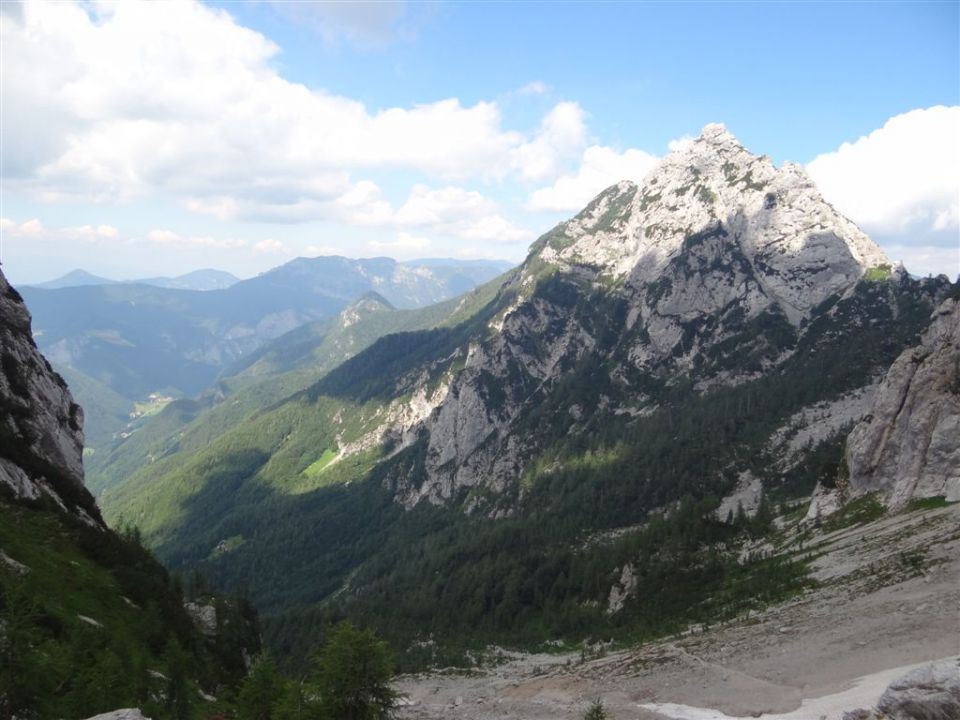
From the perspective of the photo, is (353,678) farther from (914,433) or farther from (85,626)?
(914,433)

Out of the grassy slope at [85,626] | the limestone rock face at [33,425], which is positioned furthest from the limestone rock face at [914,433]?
the limestone rock face at [33,425]

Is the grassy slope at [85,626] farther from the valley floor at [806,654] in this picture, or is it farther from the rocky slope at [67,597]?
the valley floor at [806,654]

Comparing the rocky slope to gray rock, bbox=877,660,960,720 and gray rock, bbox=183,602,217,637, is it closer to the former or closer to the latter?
gray rock, bbox=183,602,217,637

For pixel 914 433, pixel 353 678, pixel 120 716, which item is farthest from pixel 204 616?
pixel 914 433

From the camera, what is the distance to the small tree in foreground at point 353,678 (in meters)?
42.6

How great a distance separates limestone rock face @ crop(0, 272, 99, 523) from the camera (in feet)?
226

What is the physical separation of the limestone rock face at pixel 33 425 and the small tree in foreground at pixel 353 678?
44492 millimetres

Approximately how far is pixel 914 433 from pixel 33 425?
122 meters

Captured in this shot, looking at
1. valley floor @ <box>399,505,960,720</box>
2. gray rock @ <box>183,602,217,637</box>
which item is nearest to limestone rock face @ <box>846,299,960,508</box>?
valley floor @ <box>399,505,960,720</box>

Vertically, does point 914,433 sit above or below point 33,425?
above

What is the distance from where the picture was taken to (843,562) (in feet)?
220

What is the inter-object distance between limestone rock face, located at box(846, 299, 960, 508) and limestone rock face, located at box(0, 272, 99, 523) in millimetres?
106377

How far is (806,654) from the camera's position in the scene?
165 feet

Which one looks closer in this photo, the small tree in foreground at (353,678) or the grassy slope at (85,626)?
the grassy slope at (85,626)
